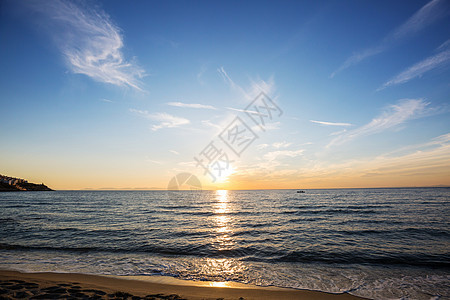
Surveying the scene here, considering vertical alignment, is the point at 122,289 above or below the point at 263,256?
above

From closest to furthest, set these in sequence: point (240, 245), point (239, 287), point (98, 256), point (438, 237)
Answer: point (239, 287) < point (98, 256) < point (240, 245) < point (438, 237)

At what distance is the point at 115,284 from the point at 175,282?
7.45 ft

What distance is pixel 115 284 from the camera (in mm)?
7758

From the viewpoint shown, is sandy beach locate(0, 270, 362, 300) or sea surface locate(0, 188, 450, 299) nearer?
sandy beach locate(0, 270, 362, 300)

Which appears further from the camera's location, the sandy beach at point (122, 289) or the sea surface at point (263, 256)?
the sea surface at point (263, 256)

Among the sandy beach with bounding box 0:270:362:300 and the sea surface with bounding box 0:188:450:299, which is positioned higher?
the sandy beach with bounding box 0:270:362:300

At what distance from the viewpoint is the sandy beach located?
643 cm

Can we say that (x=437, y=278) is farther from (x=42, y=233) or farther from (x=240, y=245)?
(x=42, y=233)

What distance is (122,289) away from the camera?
7207 mm

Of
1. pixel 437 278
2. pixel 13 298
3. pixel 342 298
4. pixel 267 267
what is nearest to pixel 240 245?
pixel 267 267

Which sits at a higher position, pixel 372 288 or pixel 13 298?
pixel 13 298

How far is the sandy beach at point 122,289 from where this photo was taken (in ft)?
21.1

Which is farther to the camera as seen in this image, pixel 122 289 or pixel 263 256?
pixel 263 256

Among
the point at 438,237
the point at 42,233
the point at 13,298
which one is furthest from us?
the point at 42,233
